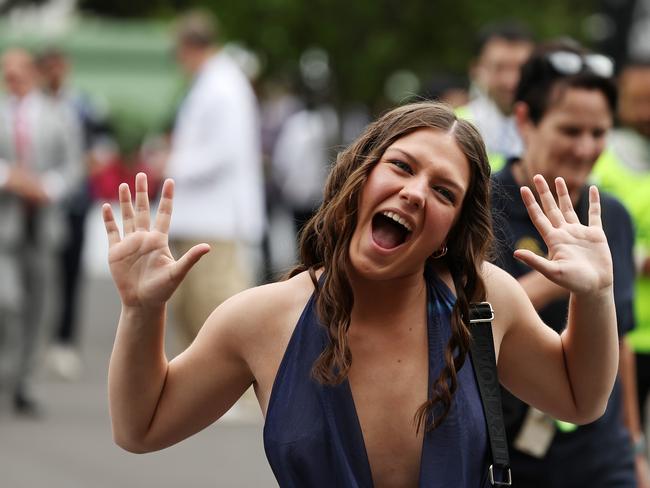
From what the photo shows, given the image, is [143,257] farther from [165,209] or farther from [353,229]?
[353,229]

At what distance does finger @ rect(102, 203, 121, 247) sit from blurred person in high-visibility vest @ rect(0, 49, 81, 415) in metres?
6.74

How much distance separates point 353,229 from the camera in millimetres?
3256

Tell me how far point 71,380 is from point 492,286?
336 inches

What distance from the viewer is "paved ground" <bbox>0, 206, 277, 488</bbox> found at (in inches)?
324

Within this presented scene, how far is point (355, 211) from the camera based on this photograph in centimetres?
325

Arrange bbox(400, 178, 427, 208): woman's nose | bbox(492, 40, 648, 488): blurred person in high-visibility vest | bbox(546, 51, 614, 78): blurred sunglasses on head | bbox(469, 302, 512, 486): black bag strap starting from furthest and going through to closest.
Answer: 1. bbox(546, 51, 614, 78): blurred sunglasses on head
2. bbox(492, 40, 648, 488): blurred person in high-visibility vest
3. bbox(469, 302, 512, 486): black bag strap
4. bbox(400, 178, 427, 208): woman's nose

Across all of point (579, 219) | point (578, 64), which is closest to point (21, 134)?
point (578, 64)

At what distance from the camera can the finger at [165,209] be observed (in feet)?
10.9

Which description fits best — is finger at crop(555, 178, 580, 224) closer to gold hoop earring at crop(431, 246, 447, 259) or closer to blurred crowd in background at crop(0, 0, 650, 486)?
gold hoop earring at crop(431, 246, 447, 259)

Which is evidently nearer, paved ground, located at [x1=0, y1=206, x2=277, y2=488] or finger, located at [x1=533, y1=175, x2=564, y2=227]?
finger, located at [x1=533, y1=175, x2=564, y2=227]

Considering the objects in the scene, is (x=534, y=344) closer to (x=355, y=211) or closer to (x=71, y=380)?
(x=355, y=211)

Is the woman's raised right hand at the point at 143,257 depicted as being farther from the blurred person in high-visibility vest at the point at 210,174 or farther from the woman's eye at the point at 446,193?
the blurred person in high-visibility vest at the point at 210,174

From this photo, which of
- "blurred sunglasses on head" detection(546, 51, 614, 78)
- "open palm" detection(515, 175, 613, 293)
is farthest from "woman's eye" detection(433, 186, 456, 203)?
"blurred sunglasses on head" detection(546, 51, 614, 78)

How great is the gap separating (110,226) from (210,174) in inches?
275
